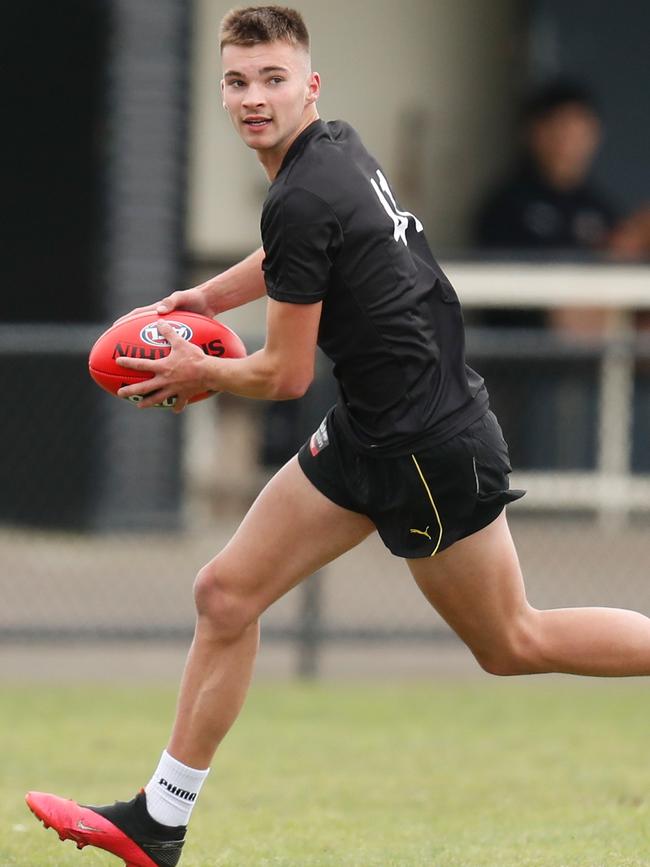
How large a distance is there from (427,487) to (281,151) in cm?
98

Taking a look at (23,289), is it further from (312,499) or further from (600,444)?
(312,499)

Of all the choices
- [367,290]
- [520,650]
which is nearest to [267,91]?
[367,290]

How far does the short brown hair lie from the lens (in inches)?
183

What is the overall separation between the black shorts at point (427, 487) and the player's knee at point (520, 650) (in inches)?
13.2

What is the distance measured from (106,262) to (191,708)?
7.41 meters

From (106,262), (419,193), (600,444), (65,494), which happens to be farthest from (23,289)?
(600,444)

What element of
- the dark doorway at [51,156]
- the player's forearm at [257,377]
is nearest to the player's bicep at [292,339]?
the player's forearm at [257,377]

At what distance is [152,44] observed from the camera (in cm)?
1201

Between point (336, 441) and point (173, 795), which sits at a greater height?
point (336, 441)

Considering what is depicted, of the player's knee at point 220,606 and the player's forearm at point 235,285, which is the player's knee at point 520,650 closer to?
the player's knee at point 220,606

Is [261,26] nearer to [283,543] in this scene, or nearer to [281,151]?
[281,151]

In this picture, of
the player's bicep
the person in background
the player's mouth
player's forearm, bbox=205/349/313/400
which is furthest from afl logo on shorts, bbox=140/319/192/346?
the person in background

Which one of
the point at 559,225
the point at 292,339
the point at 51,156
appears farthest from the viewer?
the point at 559,225

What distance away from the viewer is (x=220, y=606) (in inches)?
195
